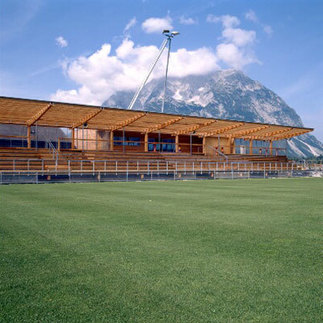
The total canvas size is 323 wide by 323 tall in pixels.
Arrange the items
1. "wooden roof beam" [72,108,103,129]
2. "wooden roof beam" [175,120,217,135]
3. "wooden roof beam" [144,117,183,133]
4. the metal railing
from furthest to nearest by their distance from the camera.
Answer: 1. "wooden roof beam" [175,120,217,135]
2. "wooden roof beam" [144,117,183,133]
3. "wooden roof beam" [72,108,103,129]
4. the metal railing

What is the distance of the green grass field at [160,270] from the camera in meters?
2.89

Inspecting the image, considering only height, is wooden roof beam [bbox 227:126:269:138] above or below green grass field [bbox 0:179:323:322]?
above

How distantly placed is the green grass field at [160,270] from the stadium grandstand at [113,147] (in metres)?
19.7

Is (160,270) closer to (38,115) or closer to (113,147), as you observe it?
(38,115)

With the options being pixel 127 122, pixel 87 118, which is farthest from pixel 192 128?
pixel 87 118

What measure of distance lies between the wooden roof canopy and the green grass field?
2590 cm

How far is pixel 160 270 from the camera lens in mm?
3977

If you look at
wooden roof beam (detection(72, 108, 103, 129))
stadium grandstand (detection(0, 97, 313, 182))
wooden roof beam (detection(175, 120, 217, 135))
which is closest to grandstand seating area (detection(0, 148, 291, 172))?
stadium grandstand (detection(0, 97, 313, 182))

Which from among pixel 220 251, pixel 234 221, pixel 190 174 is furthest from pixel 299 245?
pixel 190 174

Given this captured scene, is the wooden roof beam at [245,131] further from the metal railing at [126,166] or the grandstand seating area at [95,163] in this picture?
the grandstand seating area at [95,163]

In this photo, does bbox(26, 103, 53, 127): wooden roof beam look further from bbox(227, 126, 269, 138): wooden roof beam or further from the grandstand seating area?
bbox(227, 126, 269, 138): wooden roof beam

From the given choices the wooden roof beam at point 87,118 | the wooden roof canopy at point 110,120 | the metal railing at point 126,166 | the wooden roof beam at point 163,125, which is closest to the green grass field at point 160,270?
the metal railing at point 126,166

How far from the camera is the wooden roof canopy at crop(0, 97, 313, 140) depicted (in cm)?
3222

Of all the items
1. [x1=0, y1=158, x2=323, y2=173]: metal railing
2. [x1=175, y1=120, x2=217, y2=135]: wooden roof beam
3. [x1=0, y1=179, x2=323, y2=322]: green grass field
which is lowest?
[x1=0, y1=179, x2=323, y2=322]: green grass field
